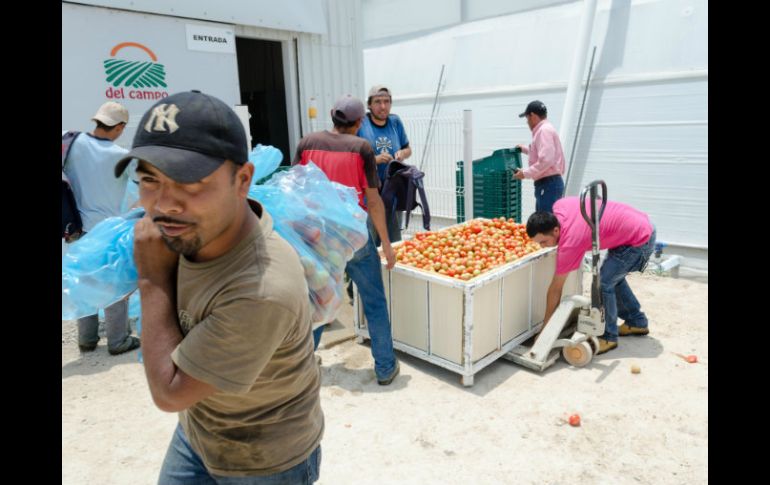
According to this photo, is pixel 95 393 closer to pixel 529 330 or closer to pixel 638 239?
pixel 529 330

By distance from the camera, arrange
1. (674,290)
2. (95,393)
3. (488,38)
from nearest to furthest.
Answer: (95,393)
(674,290)
(488,38)

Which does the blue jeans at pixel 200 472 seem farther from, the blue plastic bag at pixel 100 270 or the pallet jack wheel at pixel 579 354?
the pallet jack wheel at pixel 579 354

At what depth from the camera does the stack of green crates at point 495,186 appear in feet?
27.1

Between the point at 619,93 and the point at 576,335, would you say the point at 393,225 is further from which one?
the point at 619,93

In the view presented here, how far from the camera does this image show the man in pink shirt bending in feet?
16.2

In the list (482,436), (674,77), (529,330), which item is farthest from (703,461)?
(674,77)

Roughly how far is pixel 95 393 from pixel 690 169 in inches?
345

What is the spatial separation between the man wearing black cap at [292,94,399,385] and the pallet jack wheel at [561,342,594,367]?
167cm

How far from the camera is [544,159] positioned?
23.1 feet

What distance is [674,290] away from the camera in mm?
7094

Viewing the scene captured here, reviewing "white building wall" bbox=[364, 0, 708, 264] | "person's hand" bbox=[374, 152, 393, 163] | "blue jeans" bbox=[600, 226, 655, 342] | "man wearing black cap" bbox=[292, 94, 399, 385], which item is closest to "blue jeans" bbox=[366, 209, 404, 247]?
"person's hand" bbox=[374, 152, 393, 163]

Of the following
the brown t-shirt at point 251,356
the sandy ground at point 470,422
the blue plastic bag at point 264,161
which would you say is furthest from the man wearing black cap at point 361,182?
the brown t-shirt at point 251,356

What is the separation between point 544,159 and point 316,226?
531 cm

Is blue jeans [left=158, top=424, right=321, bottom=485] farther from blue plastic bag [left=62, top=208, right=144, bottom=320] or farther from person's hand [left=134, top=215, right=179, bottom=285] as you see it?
person's hand [left=134, top=215, right=179, bottom=285]
